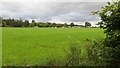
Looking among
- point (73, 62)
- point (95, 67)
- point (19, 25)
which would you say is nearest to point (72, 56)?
point (73, 62)

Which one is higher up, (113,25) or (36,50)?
(113,25)

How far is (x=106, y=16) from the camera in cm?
880

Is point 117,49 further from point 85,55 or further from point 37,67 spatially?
point 37,67

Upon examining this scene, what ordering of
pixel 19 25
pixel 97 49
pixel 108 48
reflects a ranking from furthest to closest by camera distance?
pixel 19 25, pixel 97 49, pixel 108 48

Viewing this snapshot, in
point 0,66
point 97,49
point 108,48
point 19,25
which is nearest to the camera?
point 108,48

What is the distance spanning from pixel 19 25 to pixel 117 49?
109 m

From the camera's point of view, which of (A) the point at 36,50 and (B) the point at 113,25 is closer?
(B) the point at 113,25

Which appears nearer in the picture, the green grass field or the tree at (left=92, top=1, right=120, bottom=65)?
the tree at (left=92, top=1, right=120, bottom=65)

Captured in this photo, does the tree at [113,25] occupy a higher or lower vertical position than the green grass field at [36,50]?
higher

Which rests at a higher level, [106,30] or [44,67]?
[106,30]

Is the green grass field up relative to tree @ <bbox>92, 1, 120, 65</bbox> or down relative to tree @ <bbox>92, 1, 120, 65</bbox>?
down

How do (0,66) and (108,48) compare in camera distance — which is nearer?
(108,48)

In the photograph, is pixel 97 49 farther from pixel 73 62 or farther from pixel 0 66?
pixel 0 66

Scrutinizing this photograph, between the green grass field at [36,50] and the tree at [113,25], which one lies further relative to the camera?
the green grass field at [36,50]
